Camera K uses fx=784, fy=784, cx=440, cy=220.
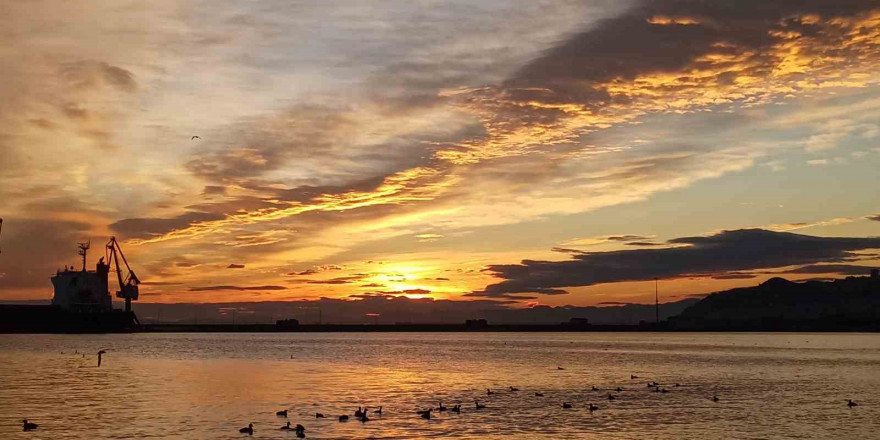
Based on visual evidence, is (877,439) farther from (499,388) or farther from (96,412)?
(96,412)

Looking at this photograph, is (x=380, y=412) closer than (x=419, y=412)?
Yes

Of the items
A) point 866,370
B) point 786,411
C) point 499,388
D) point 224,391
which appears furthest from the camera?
point 866,370

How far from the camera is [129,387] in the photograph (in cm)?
7438

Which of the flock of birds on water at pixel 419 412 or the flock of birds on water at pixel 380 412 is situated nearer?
the flock of birds on water at pixel 380 412

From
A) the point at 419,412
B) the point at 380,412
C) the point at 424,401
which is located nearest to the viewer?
the point at 380,412

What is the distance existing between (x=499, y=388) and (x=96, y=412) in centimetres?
3831

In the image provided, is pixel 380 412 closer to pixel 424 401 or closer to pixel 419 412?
pixel 419 412

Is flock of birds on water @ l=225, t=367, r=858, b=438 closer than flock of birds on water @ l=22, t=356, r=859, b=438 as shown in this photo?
Yes

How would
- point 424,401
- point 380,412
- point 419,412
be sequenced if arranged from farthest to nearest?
point 424,401 < point 419,412 < point 380,412

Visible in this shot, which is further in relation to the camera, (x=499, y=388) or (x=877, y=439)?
(x=499, y=388)

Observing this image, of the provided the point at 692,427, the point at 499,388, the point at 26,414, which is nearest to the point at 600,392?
the point at 499,388

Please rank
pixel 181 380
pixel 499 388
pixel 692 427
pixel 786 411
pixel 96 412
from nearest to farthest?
1. pixel 692 427
2. pixel 96 412
3. pixel 786 411
4. pixel 499 388
5. pixel 181 380

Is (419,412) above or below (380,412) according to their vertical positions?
below

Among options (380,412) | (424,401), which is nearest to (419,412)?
(380,412)
